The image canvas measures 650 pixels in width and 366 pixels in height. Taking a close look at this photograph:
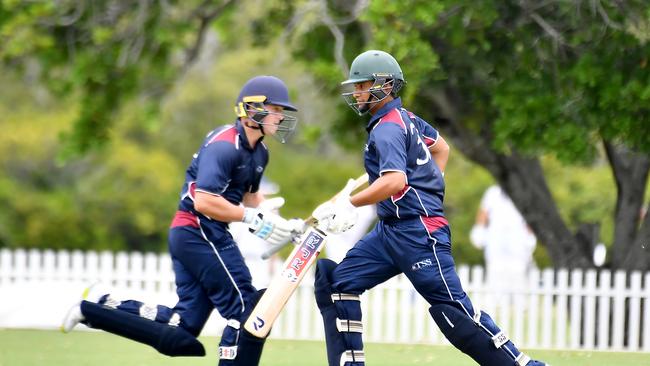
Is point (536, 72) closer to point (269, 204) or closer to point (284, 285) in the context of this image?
point (269, 204)

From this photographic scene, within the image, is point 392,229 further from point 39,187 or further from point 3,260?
point 39,187

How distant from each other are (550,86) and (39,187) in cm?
1973

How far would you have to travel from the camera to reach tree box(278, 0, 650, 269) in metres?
9.95

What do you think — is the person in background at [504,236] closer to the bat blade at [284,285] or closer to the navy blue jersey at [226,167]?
the navy blue jersey at [226,167]

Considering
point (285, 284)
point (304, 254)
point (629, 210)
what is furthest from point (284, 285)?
point (629, 210)

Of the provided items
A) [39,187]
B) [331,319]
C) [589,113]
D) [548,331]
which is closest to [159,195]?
[39,187]

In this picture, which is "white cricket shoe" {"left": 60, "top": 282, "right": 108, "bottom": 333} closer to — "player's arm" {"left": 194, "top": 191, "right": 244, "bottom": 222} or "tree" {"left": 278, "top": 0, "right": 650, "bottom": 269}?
"player's arm" {"left": 194, "top": 191, "right": 244, "bottom": 222}

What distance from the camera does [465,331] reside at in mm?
6633

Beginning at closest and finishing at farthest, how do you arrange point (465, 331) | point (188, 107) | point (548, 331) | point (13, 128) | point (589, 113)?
point (465, 331)
point (589, 113)
point (548, 331)
point (13, 128)
point (188, 107)

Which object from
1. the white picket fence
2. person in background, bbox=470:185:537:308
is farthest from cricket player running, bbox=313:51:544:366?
person in background, bbox=470:185:537:308

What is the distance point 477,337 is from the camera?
662 cm

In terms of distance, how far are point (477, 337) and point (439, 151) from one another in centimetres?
126

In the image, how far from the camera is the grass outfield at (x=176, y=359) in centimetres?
917

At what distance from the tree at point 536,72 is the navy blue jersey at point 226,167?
3332mm
